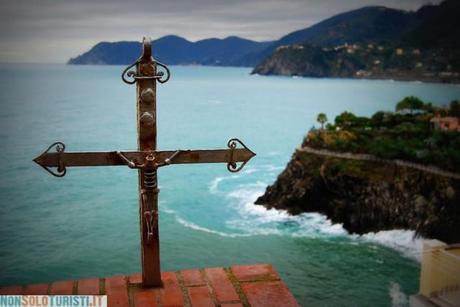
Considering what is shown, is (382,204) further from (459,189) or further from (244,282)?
(244,282)

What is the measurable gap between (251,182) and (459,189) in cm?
1907

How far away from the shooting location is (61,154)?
3.47 metres

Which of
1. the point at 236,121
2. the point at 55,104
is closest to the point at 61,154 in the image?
the point at 236,121

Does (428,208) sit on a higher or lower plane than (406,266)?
higher

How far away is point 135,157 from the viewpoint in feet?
11.6

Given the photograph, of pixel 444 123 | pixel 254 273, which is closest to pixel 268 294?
pixel 254 273

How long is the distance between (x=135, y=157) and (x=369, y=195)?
31.9 meters

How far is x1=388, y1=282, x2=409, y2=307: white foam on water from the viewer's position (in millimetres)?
24031

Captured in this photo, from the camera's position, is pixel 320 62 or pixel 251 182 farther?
pixel 320 62

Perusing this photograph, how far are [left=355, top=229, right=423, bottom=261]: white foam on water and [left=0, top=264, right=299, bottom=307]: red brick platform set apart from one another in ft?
91.4

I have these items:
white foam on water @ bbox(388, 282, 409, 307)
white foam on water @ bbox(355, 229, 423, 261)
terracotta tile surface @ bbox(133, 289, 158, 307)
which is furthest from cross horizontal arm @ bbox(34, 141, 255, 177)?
white foam on water @ bbox(355, 229, 423, 261)

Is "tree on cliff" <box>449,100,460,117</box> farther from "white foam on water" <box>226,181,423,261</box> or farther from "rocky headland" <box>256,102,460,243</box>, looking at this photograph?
"white foam on water" <box>226,181,423,261</box>

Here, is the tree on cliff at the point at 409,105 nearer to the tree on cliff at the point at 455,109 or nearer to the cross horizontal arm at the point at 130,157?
the tree on cliff at the point at 455,109

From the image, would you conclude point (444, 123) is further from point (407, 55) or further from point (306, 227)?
point (407, 55)
